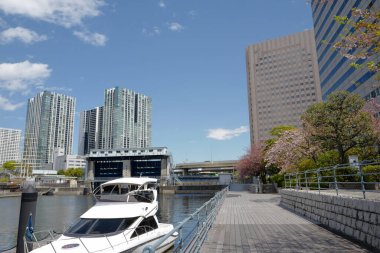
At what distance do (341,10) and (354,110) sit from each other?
144 ft

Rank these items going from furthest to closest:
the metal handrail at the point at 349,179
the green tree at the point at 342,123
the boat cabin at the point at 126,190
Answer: the green tree at the point at 342,123
the boat cabin at the point at 126,190
the metal handrail at the point at 349,179

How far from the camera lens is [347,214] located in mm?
10117

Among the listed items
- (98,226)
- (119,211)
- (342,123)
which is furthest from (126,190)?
(342,123)

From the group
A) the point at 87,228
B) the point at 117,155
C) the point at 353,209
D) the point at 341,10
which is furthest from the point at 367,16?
the point at 117,155

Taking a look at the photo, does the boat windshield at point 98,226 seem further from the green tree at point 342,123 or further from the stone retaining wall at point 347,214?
the green tree at point 342,123

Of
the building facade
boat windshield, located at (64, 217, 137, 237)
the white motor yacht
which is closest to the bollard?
the white motor yacht

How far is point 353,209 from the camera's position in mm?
9602

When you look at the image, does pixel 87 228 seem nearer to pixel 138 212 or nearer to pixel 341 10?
pixel 138 212

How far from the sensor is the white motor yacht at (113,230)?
34.2 feet

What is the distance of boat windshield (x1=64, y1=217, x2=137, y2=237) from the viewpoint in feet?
38.0

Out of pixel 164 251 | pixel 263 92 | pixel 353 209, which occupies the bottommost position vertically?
pixel 164 251

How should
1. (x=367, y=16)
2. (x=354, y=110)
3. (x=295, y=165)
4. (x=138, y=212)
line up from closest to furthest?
(x=367, y=16) → (x=138, y=212) → (x=354, y=110) → (x=295, y=165)

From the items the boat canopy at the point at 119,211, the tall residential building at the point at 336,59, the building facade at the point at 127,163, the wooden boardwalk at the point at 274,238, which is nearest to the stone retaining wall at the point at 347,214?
the wooden boardwalk at the point at 274,238

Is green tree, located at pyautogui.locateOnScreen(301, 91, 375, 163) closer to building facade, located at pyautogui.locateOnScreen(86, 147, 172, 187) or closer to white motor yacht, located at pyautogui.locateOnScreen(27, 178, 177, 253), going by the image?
white motor yacht, located at pyautogui.locateOnScreen(27, 178, 177, 253)
